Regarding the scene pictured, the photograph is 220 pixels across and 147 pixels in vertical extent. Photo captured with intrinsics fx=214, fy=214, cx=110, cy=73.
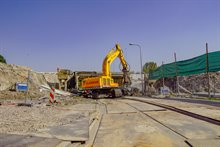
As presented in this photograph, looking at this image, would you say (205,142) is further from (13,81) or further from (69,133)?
(13,81)

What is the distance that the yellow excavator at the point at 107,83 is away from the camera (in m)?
25.4

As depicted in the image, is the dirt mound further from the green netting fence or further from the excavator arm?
the green netting fence

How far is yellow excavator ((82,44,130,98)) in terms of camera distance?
2542 centimetres

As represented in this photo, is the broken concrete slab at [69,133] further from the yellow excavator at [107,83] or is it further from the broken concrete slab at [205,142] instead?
the yellow excavator at [107,83]

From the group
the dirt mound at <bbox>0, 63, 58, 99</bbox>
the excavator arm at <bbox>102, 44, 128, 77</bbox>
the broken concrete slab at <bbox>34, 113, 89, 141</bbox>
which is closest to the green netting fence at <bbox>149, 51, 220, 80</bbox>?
the excavator arm at <bbox>102, 44, 128, 77</bbox>

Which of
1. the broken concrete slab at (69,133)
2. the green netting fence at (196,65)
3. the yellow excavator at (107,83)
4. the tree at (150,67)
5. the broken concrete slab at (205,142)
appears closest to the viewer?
the broken concrete slab at (205,142)

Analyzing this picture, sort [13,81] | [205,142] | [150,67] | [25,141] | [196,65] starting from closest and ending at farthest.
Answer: [205,142], [25,141], [196,65], [13,81], [150,67]

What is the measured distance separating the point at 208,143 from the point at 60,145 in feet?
11.4

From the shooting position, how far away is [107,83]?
2577 centimetres

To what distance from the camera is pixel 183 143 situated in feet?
17.3

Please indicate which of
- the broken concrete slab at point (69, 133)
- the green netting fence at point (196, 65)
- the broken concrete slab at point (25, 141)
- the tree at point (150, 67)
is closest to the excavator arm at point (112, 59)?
the green netting fence at point (196, 65)

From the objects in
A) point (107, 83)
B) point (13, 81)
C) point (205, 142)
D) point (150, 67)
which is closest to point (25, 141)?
point (205, 142)

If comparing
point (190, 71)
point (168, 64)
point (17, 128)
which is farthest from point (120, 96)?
point (17, 128)

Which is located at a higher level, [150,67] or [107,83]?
[150,67]
